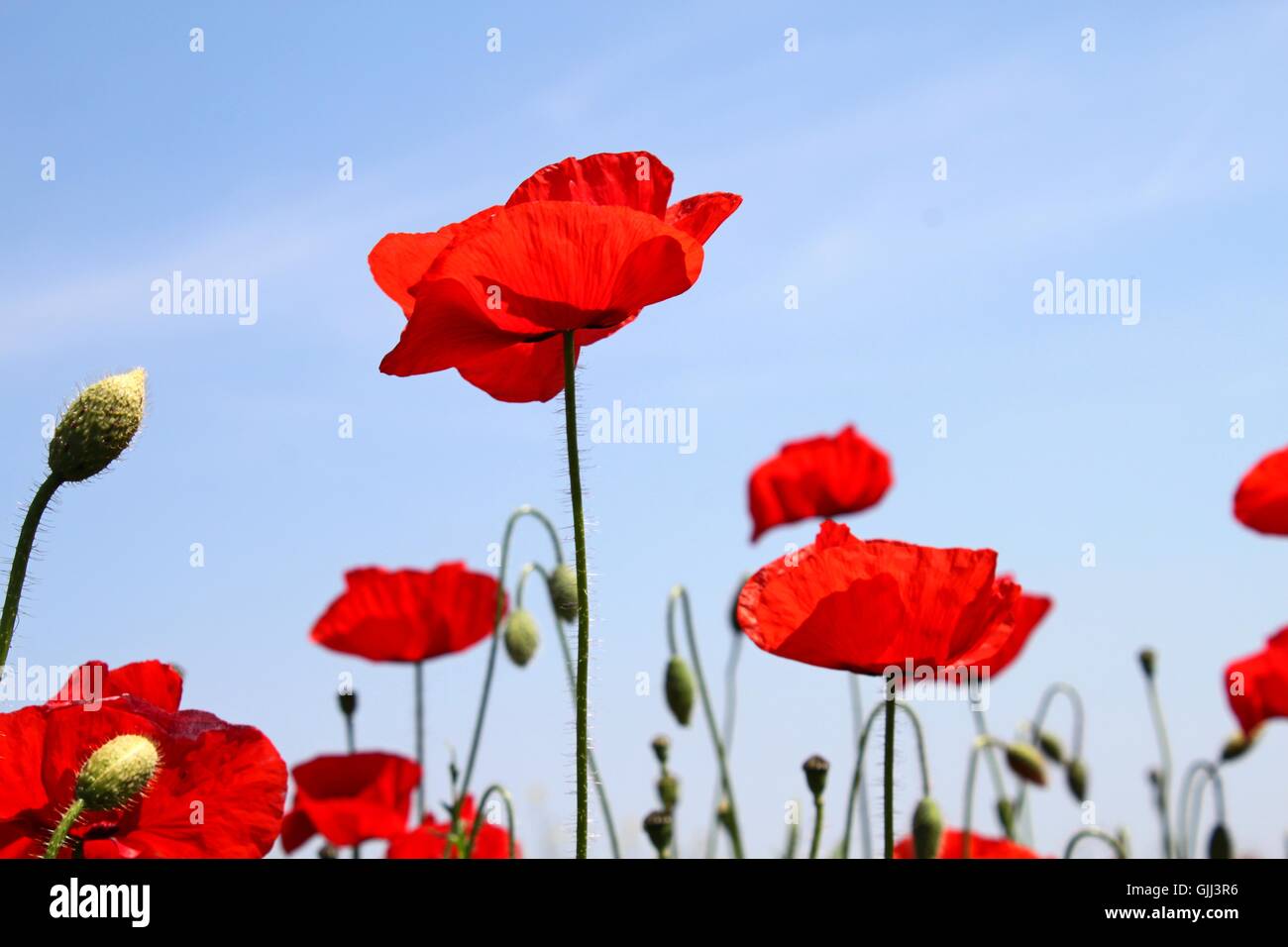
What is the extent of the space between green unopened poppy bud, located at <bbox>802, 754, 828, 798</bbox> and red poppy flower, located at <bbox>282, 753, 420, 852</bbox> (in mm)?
1631

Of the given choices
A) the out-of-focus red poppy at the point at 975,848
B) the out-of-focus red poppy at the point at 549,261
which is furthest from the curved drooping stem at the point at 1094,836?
the out-of-focus red poppy at the point at 549,261

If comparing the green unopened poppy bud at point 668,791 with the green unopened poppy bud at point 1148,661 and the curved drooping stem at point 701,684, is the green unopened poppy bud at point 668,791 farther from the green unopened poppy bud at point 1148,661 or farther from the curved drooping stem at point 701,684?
the green unopened poppy bud at point 1148,661

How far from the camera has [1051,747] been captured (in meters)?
3.95

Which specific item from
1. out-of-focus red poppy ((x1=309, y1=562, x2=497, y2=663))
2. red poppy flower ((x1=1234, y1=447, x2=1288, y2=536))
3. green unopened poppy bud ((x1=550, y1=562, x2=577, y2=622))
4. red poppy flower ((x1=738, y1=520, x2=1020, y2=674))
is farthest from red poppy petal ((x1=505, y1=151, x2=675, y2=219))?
out-of-focus red poppy ((x1=309, y1=562, x2=497, y2=663))

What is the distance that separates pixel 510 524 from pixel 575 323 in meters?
1.68

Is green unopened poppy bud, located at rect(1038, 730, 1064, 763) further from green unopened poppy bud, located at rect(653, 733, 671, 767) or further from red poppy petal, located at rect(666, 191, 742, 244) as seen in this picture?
red poppy petal, located at rect(666, 191, 742, 244)

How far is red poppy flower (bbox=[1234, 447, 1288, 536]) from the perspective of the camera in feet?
6.70

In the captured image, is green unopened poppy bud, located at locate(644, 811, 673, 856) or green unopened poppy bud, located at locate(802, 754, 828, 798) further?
green unopened poppy bud, located at locate(644, 811, 673, 856)

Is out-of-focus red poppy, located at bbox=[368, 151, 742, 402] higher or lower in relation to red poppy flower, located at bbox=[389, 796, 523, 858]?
higher

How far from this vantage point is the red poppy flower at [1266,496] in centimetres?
204

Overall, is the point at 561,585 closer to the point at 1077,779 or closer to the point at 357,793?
the point at 357,793

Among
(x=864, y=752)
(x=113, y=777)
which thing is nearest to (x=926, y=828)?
(x=864, y=752)

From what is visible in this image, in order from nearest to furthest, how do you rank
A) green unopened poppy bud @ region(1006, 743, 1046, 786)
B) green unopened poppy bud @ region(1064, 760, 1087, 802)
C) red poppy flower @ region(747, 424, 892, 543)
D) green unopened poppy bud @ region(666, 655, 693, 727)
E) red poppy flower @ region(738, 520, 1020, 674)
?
red poppy flower @ region(738, 520, 1020, 674), green unopened poppy bud @ region(666, 655, 693, 727), green unopened poppy bud @ region(1006, 743, 1046, 786), green unopened poppy bud @ region(1064, 760, 1087, 802), red poppy flower @ region(747, 424, 892, 543)

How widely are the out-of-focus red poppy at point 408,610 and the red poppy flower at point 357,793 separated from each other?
279 mm
